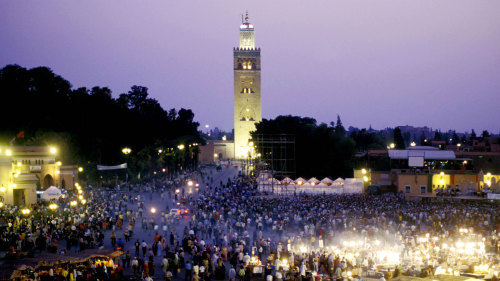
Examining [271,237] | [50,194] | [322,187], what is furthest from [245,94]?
[271,237]

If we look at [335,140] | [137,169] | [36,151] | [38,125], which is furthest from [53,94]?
[335,140]

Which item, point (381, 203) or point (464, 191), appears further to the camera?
point (464, 191)

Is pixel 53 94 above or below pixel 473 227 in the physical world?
above

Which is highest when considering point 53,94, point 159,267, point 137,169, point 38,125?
point 53,94

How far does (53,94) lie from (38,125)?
22.2ft

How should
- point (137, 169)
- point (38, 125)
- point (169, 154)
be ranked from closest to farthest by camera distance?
point (38, 125) → point (137, 169) → point (169, 154)

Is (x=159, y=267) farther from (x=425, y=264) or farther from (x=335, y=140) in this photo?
(x=335, y=140)

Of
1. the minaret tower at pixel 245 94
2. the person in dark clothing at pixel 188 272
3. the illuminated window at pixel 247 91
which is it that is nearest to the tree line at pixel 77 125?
the person in dark clothing at pixel 188 272

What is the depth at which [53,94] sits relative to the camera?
48250mm

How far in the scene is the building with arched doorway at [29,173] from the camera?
27.9 m

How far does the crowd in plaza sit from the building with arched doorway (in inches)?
145

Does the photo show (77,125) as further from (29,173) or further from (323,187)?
(323,187)

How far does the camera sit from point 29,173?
30828 millimetres

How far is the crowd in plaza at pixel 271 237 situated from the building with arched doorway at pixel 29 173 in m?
3.68
